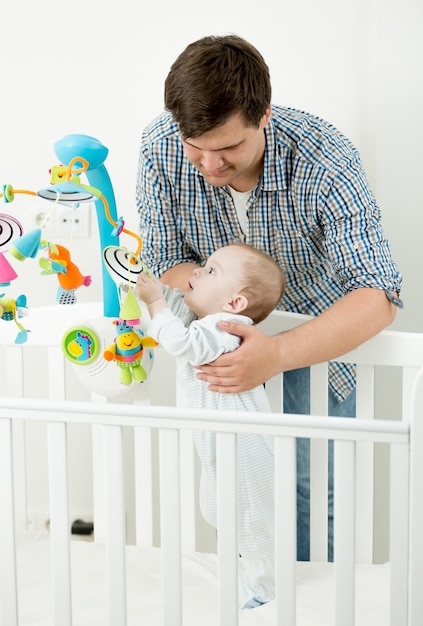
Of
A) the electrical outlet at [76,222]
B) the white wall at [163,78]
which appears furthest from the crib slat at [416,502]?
the electrical outlet at [76,222]

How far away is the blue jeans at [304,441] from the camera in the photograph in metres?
1.59

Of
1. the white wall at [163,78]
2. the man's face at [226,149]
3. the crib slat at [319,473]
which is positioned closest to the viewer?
the man's face at [226,149]

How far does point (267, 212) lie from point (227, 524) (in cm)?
61

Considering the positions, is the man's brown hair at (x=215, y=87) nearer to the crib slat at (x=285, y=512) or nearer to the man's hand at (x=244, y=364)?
the man's hand at (x=244, y=364)

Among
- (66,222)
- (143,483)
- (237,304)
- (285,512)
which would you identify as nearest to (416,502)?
(285,512)

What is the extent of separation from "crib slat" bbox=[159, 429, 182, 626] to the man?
0.24m

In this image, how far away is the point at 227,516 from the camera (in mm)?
1072

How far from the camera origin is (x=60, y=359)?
1.56 metres

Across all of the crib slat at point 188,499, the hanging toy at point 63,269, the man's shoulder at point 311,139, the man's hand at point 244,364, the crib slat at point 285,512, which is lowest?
the crib slat at point 188,499

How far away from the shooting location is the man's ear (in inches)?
51.4

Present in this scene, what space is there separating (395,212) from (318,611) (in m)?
0.85

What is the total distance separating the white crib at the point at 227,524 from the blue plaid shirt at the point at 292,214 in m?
0.12

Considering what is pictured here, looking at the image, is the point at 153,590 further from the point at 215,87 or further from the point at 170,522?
the point at 215,87

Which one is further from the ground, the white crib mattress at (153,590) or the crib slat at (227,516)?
the crib slat at (227,516)
